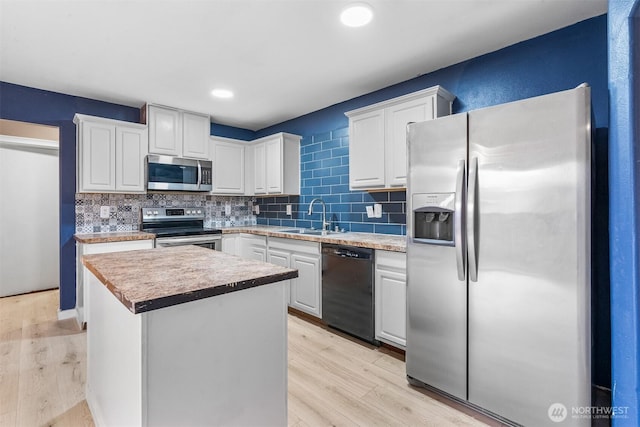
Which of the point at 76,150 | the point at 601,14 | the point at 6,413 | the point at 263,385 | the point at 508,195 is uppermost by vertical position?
the point at 601,14

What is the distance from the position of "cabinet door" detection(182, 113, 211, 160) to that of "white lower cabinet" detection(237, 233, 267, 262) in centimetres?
118

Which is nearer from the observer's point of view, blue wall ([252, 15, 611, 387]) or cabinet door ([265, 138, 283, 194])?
blue wall ([252, 15, 611, 387])

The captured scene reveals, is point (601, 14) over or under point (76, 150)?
over

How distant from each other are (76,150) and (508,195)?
397cm

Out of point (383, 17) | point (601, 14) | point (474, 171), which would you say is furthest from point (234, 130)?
point (601, 14)

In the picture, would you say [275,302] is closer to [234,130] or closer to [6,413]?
[6,413]

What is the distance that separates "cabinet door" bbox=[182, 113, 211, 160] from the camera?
12.4ft

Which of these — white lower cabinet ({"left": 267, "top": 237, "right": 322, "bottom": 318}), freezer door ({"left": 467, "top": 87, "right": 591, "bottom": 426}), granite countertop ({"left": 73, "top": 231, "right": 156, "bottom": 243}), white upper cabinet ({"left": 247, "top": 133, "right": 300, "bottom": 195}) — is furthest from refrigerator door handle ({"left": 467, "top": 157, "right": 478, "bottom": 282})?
granite countertop ({"left": 73, "top": 231, "right": 156, "bottom": 243})

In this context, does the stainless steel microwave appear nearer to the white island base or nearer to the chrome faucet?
the chrome faucet

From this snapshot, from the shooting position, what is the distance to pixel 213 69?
8.80ft

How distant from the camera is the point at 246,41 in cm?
224


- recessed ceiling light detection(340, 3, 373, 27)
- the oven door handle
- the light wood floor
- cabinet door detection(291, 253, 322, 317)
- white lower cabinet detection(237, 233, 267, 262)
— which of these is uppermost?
recessed ceiling light detection(340, 3, 373, 27)

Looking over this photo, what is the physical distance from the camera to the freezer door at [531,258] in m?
1.44

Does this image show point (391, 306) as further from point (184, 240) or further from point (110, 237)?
point (110, 237)
